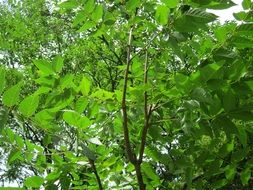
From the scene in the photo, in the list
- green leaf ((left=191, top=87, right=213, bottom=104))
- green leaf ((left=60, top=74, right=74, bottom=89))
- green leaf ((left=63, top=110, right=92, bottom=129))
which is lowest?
green leaf ((left=63, top=110, right=92, bottom=129))

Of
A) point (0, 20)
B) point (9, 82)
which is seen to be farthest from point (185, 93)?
point (0, 20)

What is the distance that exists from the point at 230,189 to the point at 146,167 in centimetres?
1142

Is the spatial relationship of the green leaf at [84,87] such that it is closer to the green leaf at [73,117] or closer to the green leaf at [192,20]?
the green leaf at [73,117]

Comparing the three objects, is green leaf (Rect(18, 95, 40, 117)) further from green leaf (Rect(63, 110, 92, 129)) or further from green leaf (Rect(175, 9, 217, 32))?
green leaf (Rect(175, 9, 217, 32))

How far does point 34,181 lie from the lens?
249cm

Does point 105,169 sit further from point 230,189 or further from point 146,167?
point 230,189

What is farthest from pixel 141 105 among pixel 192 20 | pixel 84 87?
pixel 192 20

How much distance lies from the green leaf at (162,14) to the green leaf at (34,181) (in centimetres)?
131

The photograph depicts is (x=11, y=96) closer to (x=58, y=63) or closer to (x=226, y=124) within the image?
(x=58, y=63)

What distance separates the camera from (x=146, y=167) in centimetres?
290

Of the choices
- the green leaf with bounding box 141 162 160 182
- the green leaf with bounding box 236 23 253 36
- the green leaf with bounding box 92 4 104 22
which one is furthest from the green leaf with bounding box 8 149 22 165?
the green leaf with bounding box 236 23 253 36

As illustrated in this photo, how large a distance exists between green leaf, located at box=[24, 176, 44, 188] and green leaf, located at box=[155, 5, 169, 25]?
131cm

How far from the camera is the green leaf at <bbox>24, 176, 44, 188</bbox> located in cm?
248

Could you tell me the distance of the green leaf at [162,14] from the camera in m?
2.48
